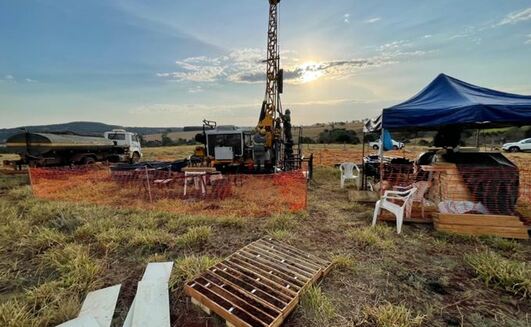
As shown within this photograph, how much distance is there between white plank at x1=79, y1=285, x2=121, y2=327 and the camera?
229 centimetres

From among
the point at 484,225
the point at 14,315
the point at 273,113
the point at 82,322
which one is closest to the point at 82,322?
the point at 82,322

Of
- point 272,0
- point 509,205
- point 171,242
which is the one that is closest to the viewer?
point 171,242

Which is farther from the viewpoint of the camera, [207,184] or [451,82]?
[207,184]

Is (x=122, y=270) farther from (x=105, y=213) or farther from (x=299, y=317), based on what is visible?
(x=105, y=213)

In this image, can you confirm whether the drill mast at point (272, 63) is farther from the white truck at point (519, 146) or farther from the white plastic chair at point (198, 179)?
the white truck at point (519, 146)

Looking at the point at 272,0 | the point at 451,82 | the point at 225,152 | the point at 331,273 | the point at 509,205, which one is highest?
the point at 272,0

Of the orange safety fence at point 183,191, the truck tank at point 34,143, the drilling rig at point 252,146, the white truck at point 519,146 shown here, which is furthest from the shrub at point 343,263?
the white truck at point 519,146

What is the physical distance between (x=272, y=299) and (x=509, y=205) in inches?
195

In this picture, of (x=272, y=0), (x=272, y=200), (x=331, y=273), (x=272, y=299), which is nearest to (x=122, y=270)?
(x=272, y=299)

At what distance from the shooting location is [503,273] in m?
2.84

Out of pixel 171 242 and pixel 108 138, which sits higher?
pixel 108 138

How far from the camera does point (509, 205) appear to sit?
4652 millimetres

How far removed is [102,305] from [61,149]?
11.1 meters

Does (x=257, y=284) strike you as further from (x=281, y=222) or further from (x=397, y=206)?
(x=397, y=206)
